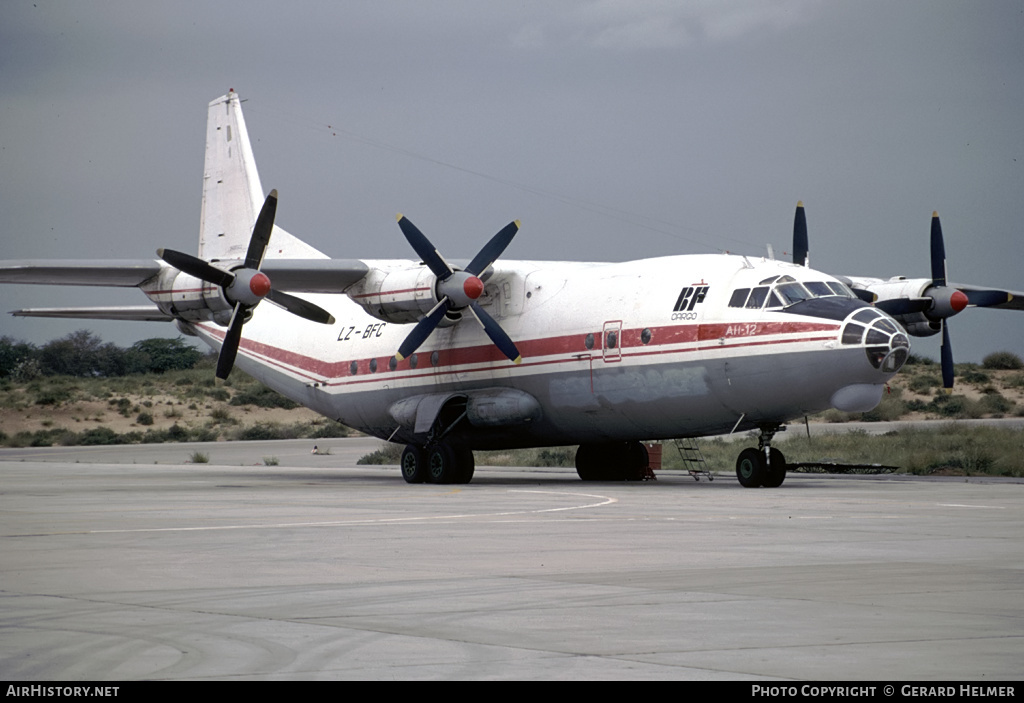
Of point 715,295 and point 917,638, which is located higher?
point 715,295

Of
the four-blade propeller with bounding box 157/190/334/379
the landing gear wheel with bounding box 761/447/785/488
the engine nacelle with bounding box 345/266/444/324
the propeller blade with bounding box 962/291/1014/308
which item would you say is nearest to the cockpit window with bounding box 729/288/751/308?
the landing gear wheel with bounding box 761/447/785/488

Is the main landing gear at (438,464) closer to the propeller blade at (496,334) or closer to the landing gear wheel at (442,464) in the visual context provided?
the landing gear wheel at (442,464)

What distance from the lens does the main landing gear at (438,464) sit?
2756cm

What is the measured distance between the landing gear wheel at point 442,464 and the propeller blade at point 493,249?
3824 millimetres

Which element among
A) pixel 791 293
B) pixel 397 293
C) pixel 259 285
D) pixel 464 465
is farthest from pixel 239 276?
pixel 791 293

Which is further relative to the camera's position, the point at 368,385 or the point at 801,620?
the point at 368,385

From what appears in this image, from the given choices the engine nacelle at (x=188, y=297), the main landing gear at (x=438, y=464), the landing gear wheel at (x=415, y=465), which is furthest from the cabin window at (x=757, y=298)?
the engine nacelle at (x=188, y=297)

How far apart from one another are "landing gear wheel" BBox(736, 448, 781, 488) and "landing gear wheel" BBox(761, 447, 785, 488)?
0.07m

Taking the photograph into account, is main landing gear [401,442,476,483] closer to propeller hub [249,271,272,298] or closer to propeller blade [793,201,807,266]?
propeller hub [249,271,272,298]

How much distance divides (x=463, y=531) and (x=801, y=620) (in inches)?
270

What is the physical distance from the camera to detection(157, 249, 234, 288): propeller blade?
25.8m
